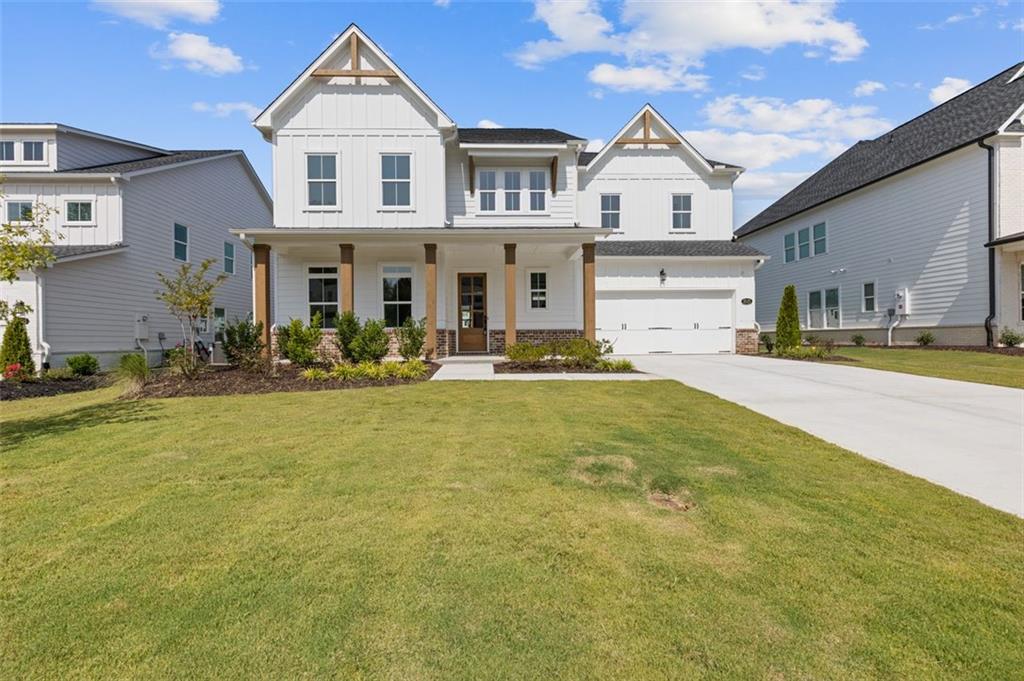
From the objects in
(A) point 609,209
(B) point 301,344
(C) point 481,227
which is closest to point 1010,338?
(A) point 609,209

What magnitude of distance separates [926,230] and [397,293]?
18947 millimetres

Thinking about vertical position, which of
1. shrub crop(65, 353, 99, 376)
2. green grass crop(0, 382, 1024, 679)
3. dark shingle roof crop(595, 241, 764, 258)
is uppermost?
dark shingle roof crop(595, 241, 764, 258)

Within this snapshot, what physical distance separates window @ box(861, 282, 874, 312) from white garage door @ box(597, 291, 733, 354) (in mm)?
7652

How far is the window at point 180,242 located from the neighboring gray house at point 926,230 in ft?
88.3

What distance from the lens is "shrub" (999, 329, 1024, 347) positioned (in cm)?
1575

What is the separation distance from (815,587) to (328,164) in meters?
15.9

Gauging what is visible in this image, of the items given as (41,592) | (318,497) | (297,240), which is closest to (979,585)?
(318,497)

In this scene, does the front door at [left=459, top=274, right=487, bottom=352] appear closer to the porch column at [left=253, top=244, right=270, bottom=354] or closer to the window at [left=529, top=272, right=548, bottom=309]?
the window at [left=529, top=272, right=548, bottom=309]

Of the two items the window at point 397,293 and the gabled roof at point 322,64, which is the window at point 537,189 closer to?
the gabled roof at point 322,64

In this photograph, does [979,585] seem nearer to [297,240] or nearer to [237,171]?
[297,240]

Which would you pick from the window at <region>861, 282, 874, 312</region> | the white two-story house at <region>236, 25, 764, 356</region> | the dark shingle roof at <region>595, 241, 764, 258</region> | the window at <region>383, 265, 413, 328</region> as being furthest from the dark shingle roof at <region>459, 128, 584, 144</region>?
the window at <region>861, 282, 874, 312</region>

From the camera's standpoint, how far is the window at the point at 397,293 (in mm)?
15961

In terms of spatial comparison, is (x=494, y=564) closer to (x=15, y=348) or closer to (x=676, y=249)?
(x=15, y=348)

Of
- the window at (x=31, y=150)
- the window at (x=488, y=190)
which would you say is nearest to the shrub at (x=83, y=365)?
the window at (x=31, y=150)
